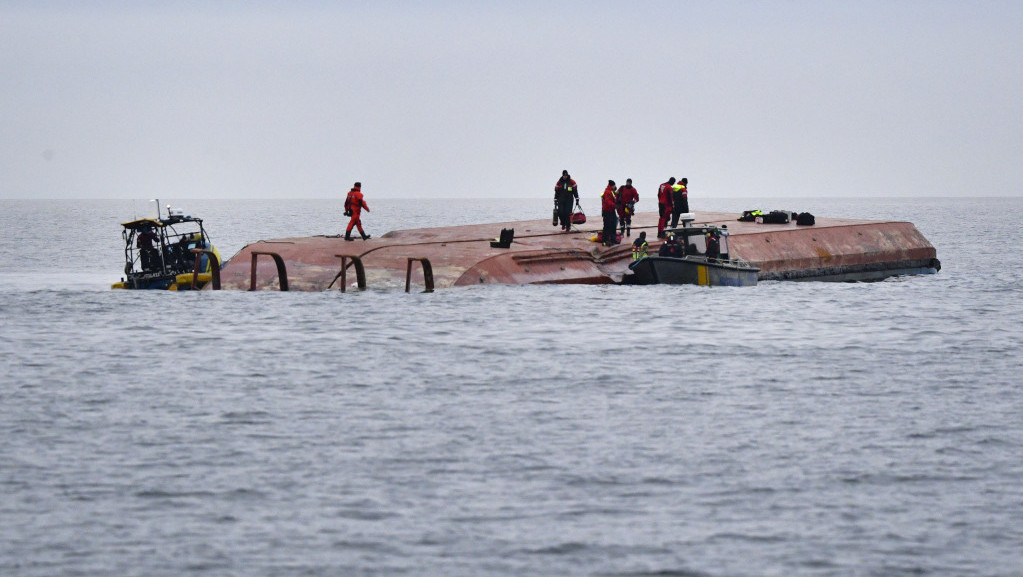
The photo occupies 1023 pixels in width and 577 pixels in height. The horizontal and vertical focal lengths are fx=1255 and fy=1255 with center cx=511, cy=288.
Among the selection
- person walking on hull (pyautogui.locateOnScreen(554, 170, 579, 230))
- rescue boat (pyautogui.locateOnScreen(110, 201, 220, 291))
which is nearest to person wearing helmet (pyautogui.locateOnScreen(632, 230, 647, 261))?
person walking on hull (pyautogui.locateOnScreen(554, 170, 579, 230))

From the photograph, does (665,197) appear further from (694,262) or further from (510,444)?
(510,444)

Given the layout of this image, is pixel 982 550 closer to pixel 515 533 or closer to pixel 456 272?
pixel 515 533

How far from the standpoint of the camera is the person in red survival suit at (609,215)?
37.5 metres

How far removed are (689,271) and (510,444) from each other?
1974cm

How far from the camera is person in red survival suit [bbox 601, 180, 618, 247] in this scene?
123ft

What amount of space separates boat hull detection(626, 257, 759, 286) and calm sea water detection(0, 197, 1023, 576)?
3.27 metres

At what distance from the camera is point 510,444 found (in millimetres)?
16984

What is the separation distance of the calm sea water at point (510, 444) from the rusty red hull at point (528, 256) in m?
2.96

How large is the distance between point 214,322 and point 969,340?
17948 millimetres

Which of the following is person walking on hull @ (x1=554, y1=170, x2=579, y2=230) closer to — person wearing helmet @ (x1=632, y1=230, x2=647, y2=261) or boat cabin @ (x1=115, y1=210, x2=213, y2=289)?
person wearing helmet @ (x1=632, y1=230, x2=647, y2=261)

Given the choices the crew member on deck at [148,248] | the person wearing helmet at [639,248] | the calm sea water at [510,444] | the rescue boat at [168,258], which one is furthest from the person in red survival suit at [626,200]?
the crew member on deck at [148,248]

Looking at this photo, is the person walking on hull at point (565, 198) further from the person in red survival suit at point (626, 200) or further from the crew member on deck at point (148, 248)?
the crew member on deck at point (148, 248)

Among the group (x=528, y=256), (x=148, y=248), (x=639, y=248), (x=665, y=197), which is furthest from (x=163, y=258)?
(x=665, y=197)

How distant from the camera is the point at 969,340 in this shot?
2833cm
